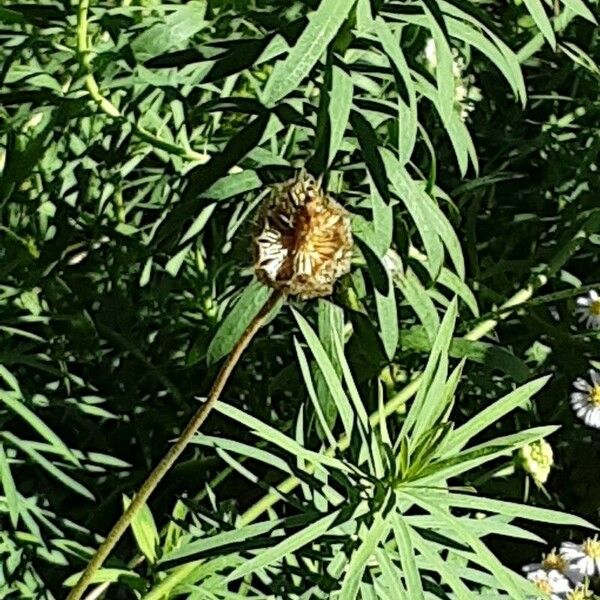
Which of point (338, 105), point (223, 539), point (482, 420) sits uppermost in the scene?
point (338, 105)

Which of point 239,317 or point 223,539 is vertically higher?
point 239,317

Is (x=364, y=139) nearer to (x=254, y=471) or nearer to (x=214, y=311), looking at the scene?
(x=214, y=311)

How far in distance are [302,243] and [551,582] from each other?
1.12 meters

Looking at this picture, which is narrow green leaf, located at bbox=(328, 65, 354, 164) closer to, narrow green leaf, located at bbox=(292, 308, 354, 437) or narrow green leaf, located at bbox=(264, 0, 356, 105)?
narrow green leaf, located at bbox=(264, 0, 356, 105)

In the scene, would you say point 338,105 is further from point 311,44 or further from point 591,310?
point 591,310

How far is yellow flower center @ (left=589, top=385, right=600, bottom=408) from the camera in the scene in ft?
7.54

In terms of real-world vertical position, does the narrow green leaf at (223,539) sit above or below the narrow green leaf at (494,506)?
below

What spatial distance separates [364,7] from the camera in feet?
4.30

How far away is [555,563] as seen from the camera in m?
2.23

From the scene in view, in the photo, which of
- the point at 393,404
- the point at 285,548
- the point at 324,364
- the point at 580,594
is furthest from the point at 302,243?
the point at 580,594

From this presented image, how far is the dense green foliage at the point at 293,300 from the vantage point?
1.40 metres

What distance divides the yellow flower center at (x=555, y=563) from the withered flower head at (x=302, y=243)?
3.75 feet

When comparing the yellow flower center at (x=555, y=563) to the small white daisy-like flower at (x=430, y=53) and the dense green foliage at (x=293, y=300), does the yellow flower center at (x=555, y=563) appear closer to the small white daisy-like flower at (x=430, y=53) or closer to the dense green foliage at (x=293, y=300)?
the dense green foliage at (x=293, y=300)

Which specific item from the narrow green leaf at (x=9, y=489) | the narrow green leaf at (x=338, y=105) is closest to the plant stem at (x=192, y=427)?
the narrow green leaf at (x=338, y=105)
